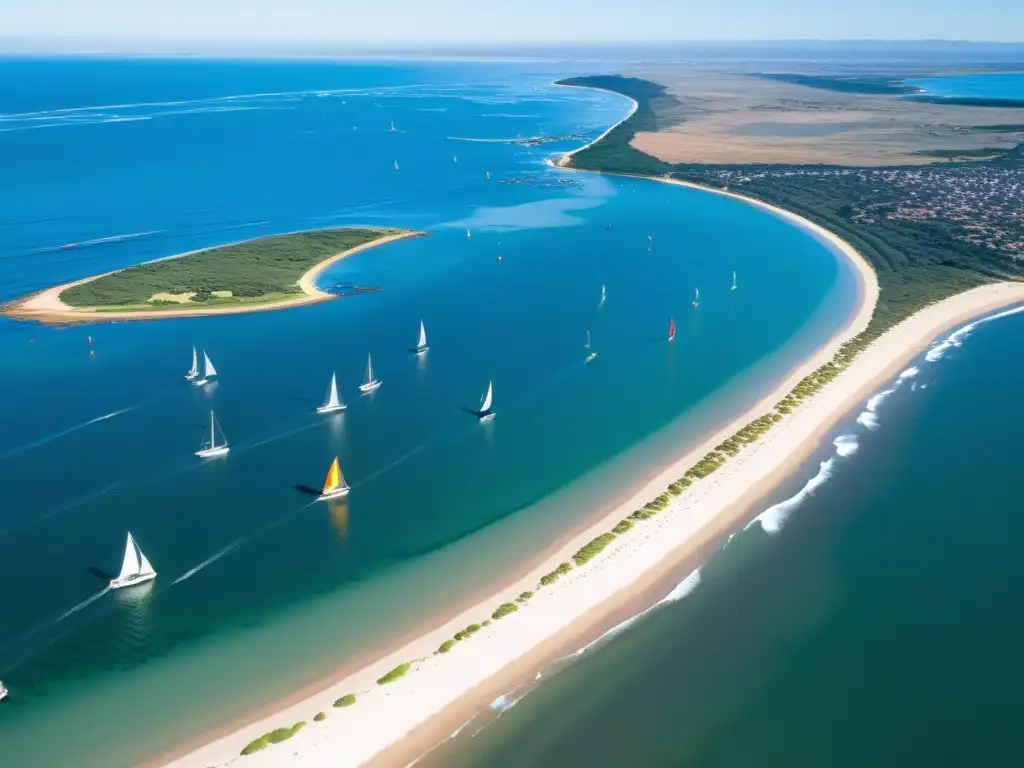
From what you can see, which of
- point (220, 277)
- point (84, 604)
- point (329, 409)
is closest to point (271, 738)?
point (84, 604)

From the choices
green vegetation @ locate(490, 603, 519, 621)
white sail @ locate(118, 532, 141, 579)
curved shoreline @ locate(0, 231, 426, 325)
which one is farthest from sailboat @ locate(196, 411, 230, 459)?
curved shoreline @ locate(0, 231, 426, 325)

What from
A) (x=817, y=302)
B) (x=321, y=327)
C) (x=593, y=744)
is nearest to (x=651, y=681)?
(x=593, y=744)

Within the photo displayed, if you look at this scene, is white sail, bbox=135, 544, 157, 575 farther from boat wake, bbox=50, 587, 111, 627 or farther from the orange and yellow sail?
Result: the orange and yellow sail

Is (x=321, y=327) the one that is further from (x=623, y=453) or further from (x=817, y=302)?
(x=817, y=302)

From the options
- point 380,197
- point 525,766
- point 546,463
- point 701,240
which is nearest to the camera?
point 525,766

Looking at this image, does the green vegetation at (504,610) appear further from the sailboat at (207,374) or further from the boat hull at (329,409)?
the sailboat at (207,374)

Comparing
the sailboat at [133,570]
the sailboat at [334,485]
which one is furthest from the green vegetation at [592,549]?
the sailboat at [133,570]
